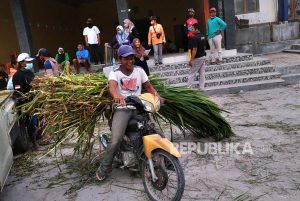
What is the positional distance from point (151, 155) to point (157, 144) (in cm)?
15

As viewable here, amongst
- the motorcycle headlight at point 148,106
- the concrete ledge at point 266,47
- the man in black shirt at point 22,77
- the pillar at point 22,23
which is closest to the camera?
the motorcycle headlight at point 148,106

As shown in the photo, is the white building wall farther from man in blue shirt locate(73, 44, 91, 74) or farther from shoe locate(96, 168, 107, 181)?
shoe locate(96, 168, 107, 181)

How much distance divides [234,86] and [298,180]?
223 inches

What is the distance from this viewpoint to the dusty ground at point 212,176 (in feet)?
11.9

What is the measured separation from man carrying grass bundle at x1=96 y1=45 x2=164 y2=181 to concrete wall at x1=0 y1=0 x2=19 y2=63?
42.6 ft

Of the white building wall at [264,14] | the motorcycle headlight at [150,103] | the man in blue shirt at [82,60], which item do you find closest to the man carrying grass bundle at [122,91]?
A: the motorcycle headlight at [150,103]

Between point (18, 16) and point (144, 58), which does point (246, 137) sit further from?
point (18, 16)

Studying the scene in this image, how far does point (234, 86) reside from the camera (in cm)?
921

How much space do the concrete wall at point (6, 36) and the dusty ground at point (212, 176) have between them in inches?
444

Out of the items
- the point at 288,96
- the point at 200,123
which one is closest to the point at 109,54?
the point at 288,96

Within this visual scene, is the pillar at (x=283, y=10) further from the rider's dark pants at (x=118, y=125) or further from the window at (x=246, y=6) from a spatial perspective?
the rider's dark pants at (x=118, y=125)

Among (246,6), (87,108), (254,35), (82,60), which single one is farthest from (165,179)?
(246,6)

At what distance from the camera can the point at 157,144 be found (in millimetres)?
3373

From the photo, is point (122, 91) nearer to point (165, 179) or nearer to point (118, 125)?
point (118, 125)
